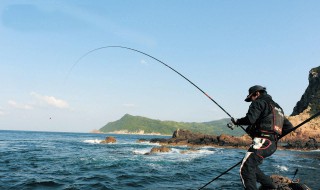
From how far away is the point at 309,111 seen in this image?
9300cm

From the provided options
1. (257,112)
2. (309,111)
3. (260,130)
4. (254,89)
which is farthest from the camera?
(309,111)

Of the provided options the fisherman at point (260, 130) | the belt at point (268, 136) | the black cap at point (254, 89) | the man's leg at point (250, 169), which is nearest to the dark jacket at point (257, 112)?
the fisherman at point (260, 130)

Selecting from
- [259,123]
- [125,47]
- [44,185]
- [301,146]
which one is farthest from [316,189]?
[301,146]

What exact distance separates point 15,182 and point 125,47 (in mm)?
9380

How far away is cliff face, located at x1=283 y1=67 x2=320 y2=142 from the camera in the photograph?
82.2 meters

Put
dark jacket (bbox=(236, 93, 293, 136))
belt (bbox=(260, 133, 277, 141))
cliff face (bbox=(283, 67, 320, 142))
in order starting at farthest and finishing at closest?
cliff face (bbox=(283, 67, 320, 142)) < belt (bbox=(260, 133, 277, 141)) < dark jacket (bbox=(236, 93, 293, 136))

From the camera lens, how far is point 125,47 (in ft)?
44.3

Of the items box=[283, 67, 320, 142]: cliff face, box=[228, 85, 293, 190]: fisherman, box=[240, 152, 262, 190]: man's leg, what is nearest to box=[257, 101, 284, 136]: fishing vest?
box=[228, 85, 293, 190]: fisherman

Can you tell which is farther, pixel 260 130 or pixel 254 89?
pixel 254 89

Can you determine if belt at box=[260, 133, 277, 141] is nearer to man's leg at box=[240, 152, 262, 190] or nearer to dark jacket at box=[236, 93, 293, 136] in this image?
dark jacket at box=[236, 93, 293, 136]

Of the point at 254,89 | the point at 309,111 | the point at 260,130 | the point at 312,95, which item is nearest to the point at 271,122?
the point at 260,130

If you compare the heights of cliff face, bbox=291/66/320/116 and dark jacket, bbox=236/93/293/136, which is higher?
cliff face, bbox=291/66/320/116

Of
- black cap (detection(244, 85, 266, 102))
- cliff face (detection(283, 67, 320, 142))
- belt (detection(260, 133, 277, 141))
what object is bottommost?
belt (detection(260, 133, 277, 141))

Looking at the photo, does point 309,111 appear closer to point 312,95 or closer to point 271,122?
point 312,95
